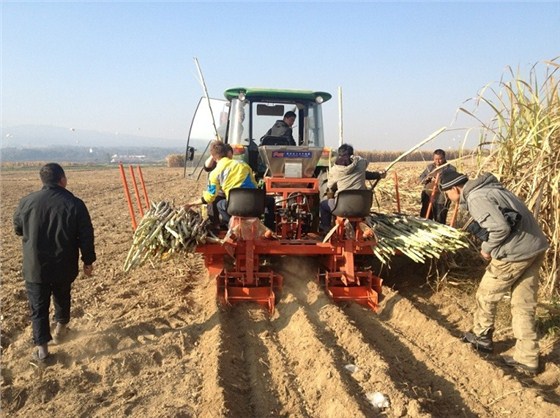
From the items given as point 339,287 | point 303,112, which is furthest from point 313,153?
point 339,287

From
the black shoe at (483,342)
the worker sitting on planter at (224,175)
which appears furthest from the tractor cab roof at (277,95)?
the black shoe at (483,342)

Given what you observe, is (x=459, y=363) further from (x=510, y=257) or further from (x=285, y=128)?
(x=285, y=128)

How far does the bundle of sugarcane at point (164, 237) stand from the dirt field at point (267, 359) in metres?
0.61

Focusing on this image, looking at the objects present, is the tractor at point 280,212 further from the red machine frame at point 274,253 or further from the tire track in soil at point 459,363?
the tire track in soil at point 459,363

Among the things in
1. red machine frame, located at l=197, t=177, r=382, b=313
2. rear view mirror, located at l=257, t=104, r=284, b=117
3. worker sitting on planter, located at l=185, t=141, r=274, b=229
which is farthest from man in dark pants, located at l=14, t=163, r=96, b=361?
rear view mirror, located at l=257, t=104, r=284, b=117

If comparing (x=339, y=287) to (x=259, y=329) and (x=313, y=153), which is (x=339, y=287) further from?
(x=313, y=153)

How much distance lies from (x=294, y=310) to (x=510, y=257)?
6.77 feet

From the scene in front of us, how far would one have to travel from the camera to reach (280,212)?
6203mm

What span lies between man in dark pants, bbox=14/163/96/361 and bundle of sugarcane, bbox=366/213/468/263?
2.96m

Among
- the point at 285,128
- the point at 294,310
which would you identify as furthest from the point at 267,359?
the point at 285,128

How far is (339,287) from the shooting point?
535 cm

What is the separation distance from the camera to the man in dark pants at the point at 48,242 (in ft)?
13.3

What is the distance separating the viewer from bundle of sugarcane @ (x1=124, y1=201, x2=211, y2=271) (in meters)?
4.89

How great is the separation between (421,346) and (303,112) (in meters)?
4.31
